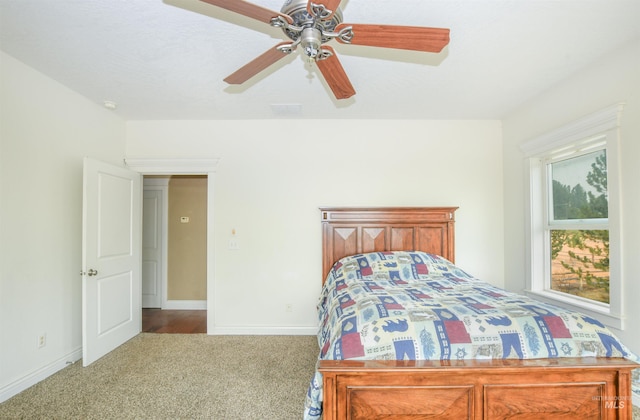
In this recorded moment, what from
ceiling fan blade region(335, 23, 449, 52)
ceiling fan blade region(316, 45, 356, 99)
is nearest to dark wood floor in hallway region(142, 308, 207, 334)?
ceiling fan blade region(316, 45, 356, 99)

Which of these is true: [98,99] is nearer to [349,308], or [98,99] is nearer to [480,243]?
[349,308]

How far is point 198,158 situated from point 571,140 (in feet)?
12.0

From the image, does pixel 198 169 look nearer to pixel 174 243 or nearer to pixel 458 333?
pixel 174 243

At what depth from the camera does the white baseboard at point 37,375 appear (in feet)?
7.38

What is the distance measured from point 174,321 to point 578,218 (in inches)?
182

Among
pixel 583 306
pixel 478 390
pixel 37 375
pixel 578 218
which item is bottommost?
pixel 37 375

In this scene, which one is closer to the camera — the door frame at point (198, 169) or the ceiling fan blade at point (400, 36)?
the ceiling fan blade at point (400, 36)

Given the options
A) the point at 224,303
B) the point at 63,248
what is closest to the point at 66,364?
the point at 63,248

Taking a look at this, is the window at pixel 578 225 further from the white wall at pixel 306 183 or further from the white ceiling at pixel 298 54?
the white ceiling at pixel 298 54

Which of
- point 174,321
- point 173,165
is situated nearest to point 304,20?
point 173,165

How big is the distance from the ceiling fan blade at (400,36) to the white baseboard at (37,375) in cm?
324

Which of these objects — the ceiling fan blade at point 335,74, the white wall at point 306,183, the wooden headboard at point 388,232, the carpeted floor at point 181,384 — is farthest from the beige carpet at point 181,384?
the ceiling fan blade at point 335,74

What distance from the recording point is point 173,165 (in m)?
3.58

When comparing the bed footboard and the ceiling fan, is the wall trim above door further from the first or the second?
the bed footboard
